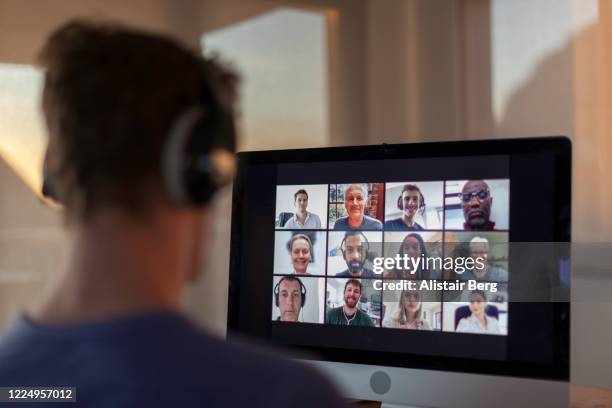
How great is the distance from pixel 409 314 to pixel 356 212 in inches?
8.4

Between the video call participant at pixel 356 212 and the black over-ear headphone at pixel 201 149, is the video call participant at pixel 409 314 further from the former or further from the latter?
the black over-ear headphone at pixel 201 149

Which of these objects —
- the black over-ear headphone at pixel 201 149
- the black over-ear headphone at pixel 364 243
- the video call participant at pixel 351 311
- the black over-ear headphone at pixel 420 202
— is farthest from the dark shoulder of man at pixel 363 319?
the black over-ear headphone at pixel 201 149

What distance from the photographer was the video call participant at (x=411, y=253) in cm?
119

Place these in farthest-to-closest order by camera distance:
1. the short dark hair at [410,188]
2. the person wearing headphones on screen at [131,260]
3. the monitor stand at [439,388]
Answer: the short dark hair at [410,188], the monitor stand at [439,388], the person wearing headphones on screen at [131,260]

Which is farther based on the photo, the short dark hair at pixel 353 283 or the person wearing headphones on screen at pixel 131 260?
the short dark hair at pixel 353 283

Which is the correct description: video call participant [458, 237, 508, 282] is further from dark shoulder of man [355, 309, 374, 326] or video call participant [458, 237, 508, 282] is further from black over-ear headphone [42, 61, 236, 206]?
black over-ear headphone [42, 61, 236, 206]

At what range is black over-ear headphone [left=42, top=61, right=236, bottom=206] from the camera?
19.8 inches

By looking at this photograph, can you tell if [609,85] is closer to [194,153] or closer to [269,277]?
[269,277]

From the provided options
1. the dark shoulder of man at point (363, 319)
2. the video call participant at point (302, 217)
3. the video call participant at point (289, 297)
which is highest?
the video call participant at point (302, 217)

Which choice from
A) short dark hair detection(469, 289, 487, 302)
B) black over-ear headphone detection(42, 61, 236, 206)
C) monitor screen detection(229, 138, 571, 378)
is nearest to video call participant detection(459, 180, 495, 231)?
monitor screen detection(229, 138, 571, 378)

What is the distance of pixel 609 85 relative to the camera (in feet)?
6.32

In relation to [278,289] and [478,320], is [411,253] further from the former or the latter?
[278,289]

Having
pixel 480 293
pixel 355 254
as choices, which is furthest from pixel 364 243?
pixel 480 293

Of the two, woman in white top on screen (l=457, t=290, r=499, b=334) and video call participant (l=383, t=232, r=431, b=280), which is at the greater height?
video call participant (l=383, t=232, r=431, b=280)
